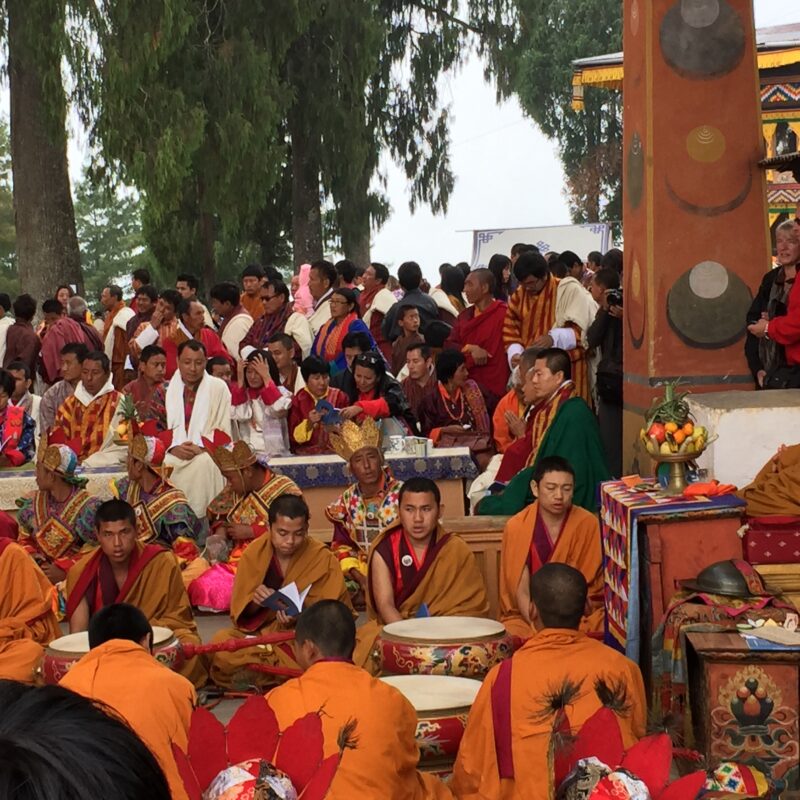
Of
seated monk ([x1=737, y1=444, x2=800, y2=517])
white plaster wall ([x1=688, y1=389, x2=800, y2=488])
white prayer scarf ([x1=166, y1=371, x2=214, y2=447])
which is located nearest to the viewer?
seated monk ([x1=737, y1=444, x2=800, y2=517])

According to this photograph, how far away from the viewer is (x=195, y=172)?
582 inches

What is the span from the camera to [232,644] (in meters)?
6.04

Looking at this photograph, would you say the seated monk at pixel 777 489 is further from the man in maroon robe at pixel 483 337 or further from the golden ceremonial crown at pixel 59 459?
the man in maroon robe at pixel 483 337

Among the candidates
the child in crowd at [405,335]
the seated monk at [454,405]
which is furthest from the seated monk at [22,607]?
the child in crowd at [405,335]

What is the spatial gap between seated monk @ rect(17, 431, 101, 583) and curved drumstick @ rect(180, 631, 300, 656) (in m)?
1.66

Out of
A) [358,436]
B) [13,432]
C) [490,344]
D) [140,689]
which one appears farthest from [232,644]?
[490,344]

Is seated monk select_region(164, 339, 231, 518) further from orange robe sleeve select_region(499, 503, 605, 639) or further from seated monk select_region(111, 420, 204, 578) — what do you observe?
orange robe sleeve select_region(499, 503, 605, 639)

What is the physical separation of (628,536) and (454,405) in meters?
4.01

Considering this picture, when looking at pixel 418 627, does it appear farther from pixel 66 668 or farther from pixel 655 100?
pixel 655 100

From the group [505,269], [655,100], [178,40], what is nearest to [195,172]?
[178,40]

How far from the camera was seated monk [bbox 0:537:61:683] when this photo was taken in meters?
5.96

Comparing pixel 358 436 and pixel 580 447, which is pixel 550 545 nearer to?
pixel 580 447

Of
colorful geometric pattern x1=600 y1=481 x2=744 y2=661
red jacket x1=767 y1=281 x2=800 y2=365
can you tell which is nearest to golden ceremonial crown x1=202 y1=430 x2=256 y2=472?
colorful geometric pattern x1=600 y1=481 x2=744 y2=661

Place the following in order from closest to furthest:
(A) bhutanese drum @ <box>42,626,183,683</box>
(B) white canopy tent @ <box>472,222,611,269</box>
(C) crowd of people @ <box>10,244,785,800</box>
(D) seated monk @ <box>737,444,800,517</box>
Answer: (C) crowd of people @ <box>10,244,785,800</box>
(D) seated monk @ <box>737,444,800,517</box>
(A) bhutanese drum @ <box>42,626,183,683</box>
(B) white canopy tent @ <box>472,222,611,269</box>
